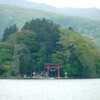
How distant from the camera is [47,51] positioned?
92.2 m

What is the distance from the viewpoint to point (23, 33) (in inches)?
3511

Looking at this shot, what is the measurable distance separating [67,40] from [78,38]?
113 inches

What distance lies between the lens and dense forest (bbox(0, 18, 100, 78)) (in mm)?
85438

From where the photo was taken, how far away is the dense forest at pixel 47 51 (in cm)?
8544

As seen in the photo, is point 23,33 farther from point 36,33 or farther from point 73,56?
point 73,56
